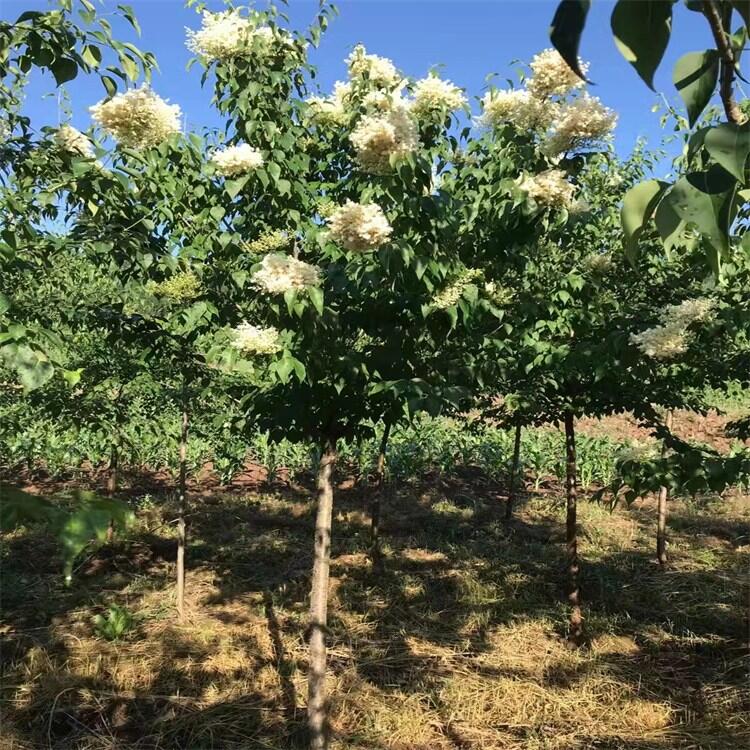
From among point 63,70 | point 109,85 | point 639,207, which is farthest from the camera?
point 109,85

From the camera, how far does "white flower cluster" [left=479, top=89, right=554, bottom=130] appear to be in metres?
2.56

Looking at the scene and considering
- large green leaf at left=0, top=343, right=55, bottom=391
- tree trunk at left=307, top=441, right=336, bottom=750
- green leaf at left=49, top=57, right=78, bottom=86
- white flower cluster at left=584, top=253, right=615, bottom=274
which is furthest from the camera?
white flower cluster at left=584, top=253, right=615, bottom=274

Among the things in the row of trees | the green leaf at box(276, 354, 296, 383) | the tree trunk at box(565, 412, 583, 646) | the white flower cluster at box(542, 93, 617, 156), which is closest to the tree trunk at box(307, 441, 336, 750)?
the row of trees

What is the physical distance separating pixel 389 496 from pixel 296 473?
195 cm

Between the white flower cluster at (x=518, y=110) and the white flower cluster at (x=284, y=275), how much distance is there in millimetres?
1128

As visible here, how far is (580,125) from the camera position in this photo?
A: 236cm

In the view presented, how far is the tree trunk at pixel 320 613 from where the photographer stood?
313 cm

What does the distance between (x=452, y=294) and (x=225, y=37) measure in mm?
1448

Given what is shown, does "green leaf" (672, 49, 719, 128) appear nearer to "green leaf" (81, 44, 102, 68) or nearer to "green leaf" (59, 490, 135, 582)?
"green leaf" (59, 490, 135, 582)

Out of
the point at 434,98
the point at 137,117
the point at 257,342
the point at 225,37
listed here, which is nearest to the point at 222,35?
the point at 225,37

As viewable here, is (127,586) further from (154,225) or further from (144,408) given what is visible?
(154,225)

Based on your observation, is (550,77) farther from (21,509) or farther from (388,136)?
(21,509)

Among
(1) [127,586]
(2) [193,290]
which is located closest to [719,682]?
(2) [193,290]

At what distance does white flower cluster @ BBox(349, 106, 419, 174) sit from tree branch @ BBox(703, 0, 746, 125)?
157 cm
